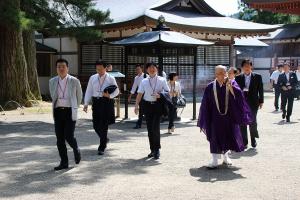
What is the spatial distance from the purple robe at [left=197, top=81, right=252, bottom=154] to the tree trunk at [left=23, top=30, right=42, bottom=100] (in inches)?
440

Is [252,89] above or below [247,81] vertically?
below

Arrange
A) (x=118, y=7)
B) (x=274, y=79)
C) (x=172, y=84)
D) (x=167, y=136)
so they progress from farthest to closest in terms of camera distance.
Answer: (x=118, y=7) < (x=274, y=79) < (x=172, y=84) < (x=167, y=136)

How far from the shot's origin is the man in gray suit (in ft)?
23.6

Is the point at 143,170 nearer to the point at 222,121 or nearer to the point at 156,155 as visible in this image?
the point at 156,155

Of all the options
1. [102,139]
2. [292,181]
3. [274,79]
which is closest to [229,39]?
[274,79]

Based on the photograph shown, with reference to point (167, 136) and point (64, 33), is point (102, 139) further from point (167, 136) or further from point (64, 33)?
point (64, 33)

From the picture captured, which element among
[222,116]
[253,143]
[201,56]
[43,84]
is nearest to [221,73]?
[222,116]

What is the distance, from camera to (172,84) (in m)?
12.4

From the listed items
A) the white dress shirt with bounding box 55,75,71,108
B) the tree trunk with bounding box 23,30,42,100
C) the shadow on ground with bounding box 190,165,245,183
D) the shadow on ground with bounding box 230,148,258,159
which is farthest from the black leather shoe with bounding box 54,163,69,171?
the tree trunk with bounding box 23,30,42,100

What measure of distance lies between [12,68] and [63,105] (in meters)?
9.18

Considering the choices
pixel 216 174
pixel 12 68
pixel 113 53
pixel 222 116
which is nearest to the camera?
pixel 216 174

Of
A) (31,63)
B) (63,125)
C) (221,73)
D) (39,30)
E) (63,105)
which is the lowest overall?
(63,125)

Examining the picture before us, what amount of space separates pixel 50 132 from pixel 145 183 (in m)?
5.48

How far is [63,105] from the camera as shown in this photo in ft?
23.6
